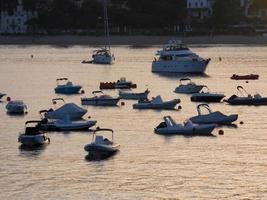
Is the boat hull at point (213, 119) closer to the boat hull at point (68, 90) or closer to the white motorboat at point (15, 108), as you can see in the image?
the white motorboat at point (15, 108)

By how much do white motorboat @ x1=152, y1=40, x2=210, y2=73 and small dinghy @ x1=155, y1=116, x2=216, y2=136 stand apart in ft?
188

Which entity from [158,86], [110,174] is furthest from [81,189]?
[158,86]

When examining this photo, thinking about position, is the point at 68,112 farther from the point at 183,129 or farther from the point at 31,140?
the point at 31,140

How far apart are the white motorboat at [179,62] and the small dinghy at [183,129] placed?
5728cm

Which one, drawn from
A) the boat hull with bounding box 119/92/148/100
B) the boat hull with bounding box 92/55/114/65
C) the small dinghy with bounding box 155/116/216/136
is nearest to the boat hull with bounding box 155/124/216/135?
the small dinghy with bounding box 155/116/216/136

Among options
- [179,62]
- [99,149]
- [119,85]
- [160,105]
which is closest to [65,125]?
[99,149]

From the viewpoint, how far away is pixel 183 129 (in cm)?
6072

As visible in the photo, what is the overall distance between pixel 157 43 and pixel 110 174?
5857 inches

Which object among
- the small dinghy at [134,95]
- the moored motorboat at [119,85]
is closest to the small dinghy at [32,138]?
the small dinghy at [134,95]

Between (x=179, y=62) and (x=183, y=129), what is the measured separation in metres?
58.5

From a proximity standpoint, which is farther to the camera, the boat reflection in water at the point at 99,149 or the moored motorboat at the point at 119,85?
the moored motorboat at the point at 119,85

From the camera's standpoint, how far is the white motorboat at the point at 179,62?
390 feet

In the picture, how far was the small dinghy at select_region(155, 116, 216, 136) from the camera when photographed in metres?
60.8

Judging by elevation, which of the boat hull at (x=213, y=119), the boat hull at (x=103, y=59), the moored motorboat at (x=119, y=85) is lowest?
the boat hull at (x=103, y=59)
